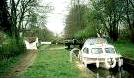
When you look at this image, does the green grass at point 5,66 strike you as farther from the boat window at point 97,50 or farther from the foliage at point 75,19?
the foliage at point 75,19

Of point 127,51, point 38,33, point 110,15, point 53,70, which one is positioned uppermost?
point 110,15

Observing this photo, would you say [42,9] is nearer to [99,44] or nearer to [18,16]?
[18,16]

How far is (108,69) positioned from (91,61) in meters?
2.34

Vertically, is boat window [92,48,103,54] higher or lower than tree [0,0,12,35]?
lower

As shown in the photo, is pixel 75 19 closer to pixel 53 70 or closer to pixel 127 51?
pixel 127 51

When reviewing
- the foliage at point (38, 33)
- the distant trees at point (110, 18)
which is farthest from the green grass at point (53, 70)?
the foliage at point (38, 33)

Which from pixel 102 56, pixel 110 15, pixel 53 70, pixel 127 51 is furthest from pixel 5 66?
pixel 110 15

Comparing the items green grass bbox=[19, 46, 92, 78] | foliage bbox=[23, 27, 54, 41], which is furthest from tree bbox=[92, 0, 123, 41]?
green grass bbox=[19, 46, 92, 78]

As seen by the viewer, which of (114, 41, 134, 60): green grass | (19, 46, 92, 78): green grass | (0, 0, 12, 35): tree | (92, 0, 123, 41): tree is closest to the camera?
(19, 46, 92, 78): green grass

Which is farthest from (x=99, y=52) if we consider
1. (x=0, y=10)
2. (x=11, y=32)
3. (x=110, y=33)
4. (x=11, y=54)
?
(x=110, y=33)

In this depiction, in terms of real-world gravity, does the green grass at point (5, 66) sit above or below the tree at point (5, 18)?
below

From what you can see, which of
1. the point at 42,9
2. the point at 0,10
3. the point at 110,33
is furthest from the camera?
the point at 110,33

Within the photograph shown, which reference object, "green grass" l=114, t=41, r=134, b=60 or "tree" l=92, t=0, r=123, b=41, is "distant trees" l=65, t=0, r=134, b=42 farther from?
"green grass" l=114, t=41, r=134, b=60

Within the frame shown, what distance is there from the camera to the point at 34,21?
53.3 metres
